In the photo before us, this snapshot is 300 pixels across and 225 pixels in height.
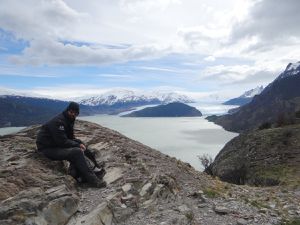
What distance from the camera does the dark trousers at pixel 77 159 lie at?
15703mm

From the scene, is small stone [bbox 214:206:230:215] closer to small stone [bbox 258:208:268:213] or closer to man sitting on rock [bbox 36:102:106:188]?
small stone [bbox 258:208:268:213]

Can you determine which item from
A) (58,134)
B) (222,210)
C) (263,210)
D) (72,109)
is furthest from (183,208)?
(72,109)

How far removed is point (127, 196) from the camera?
15.4 meters

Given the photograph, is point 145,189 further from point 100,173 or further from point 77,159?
point 77,159

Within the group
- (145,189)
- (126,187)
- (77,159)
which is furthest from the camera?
(145,189)

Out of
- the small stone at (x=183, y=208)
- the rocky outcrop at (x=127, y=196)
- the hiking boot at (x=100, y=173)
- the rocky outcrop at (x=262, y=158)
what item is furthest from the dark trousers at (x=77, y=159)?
the rocky outcrop at (x=262, y=158)

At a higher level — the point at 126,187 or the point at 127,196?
the point at 126,187

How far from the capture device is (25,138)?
2047cm

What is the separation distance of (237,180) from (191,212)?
142 ft

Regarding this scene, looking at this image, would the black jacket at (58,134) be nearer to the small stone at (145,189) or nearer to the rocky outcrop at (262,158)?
the small stone at (145,189)

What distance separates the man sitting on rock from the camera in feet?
51.4

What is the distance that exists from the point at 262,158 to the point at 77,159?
49301 mm

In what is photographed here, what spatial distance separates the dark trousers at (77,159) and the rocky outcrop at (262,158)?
104 feet

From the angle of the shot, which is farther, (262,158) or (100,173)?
(262,158)
